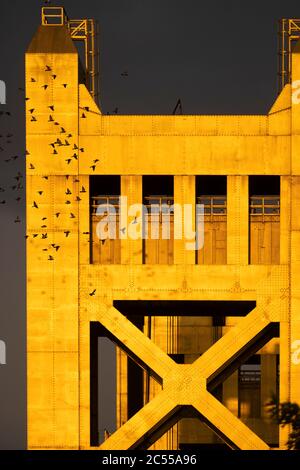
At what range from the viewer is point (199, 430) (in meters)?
91.8

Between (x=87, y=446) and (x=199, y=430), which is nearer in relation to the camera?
(x=87, y=446)

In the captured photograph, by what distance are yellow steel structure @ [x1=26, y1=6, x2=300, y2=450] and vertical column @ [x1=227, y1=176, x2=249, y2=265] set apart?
0.05 m

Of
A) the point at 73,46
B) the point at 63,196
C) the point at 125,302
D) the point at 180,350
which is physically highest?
the point at 73,46

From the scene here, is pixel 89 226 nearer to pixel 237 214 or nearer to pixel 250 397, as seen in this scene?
pixel 237 214

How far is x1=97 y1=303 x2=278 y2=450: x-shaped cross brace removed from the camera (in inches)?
2186

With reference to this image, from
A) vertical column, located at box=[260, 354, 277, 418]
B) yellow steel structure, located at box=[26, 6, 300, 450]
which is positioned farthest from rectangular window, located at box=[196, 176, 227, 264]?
vertical column, located at box=[260, 354, 277, 418]

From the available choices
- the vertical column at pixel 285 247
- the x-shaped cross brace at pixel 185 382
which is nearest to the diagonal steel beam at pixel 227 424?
the x-shaped cross brace at pixel 185 382

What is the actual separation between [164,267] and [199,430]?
129 feet

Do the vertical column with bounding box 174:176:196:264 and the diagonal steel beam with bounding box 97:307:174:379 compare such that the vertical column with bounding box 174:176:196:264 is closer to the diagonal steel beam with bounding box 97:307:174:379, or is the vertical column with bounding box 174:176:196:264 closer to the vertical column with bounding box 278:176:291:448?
the diagonal steel beam with bounding box 97:307:174:379

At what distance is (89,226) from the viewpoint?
55.4m

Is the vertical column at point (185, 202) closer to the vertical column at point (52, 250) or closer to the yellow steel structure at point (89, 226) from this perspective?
the yellow steel structure at point (89, 226)

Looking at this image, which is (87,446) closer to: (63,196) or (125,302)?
(125,302)

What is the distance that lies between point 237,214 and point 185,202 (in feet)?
7.95
